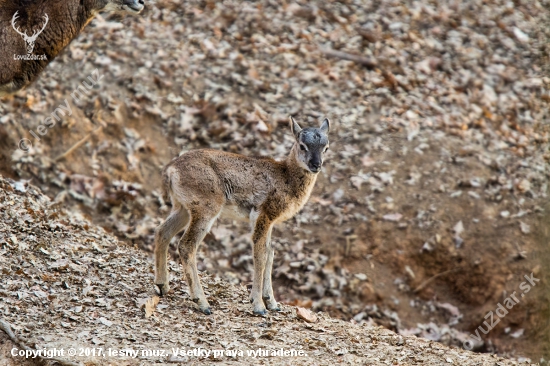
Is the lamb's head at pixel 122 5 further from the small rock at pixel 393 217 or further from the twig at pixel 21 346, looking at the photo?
the small rock at pixel 393 217

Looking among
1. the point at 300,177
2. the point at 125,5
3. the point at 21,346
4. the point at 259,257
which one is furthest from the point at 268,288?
the point at 125,5

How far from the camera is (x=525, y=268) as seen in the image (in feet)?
39.6

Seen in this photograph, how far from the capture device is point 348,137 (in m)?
13.8

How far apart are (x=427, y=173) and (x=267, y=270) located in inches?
214

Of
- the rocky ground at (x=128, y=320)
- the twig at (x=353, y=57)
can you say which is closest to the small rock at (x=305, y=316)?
the rocky ground at (x=128, y=320)

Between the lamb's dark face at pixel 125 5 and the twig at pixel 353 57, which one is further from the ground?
the lamb's dark face at pixel 125 5

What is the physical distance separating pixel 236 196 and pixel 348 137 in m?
5.60

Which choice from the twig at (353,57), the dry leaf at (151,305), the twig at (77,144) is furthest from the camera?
the twig at (353,57)

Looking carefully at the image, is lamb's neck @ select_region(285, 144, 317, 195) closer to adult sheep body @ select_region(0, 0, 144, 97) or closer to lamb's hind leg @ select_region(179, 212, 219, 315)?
lamb's hind leg @ select_region(179, 212, 219, 315)

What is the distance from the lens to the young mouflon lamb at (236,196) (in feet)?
27.1

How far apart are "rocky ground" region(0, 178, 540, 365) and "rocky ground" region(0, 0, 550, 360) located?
224 cm

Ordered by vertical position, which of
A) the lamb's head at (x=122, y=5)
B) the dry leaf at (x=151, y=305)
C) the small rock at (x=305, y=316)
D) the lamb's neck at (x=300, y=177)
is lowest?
the small rock at (x=305, y=316)

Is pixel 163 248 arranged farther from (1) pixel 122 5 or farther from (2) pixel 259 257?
(1) pixel 122 5

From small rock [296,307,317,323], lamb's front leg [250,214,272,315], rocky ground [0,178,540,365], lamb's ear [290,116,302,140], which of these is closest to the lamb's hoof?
rocky ground [0,178,540,365]
